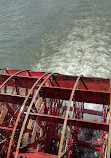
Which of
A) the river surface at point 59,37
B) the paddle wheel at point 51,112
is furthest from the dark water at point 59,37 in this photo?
the paddle wheel at point 51,112

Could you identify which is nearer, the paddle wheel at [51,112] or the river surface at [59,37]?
the paddle wheel at [51,112]

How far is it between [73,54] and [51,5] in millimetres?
7766

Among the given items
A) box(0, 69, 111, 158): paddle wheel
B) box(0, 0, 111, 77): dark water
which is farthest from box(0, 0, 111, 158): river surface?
box(0, 69, 111, 158): paddle wheel

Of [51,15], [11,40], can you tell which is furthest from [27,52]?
[51,15]

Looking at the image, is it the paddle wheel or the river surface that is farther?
the river surface

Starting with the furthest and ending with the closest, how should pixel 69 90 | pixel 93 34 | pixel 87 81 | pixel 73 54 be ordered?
pixel 93 34 → pixel 73 54 → pixel 87 81 → pixel 69 90

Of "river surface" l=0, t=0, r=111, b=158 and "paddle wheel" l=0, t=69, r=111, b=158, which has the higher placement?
"river surface" l=0, t=0, r=111, b=158

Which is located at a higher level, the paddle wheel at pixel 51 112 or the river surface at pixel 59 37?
the river surface at pixel 59 37

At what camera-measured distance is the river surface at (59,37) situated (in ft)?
28.4

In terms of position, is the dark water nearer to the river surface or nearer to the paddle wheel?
the river surface

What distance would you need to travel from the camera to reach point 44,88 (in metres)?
4.41

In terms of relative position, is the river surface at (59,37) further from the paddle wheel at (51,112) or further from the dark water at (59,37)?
the paddle wheel at (51,112)

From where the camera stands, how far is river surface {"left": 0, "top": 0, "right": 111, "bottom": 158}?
341 inches

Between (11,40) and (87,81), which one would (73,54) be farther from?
(87,81)
